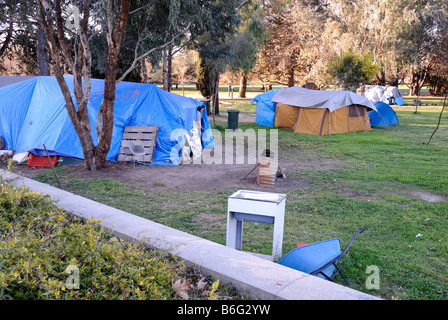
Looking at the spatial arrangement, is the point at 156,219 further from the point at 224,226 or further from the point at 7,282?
the point at 7,282

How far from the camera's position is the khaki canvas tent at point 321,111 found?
56.6 ft

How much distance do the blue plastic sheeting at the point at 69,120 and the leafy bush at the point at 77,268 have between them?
7.66 m

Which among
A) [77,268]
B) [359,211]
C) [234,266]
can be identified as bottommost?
[359,211]

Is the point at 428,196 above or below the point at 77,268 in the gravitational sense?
below

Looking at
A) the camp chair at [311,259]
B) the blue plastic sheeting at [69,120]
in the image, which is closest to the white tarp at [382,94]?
the blue plastic sheeting at [69,120]

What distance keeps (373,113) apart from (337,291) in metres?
19.9

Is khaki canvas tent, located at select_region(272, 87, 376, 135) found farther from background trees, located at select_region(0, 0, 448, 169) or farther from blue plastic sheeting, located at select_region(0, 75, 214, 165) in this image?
blue plastic sheeting, located at select_region(0, 75, 214, 165)

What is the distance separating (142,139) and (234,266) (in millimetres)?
8392

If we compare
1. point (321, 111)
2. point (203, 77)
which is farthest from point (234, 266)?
point (203, 77)

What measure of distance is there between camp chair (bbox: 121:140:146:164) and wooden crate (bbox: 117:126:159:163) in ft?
0.27

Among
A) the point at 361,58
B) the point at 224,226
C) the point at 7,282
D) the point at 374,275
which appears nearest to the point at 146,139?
the point at 224,226

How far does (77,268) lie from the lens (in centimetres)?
247

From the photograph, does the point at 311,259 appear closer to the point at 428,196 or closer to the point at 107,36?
the point at 428,196

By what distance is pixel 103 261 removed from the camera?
8.61 feet
